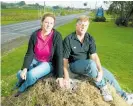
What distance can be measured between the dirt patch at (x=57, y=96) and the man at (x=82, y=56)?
0.45ft

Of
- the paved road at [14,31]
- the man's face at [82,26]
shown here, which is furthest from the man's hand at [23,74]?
the paved road at [14,31]

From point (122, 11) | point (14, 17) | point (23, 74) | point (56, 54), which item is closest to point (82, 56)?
point (56, 54)

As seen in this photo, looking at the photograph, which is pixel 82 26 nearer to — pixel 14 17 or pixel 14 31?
pixel 14 31

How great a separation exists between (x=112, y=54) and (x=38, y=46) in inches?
432

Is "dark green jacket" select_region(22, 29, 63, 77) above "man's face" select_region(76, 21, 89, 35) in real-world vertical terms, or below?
below

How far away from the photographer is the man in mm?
5659

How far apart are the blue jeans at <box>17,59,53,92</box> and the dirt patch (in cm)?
13

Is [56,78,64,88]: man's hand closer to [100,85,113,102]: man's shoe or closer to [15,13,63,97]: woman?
[15,13,63,97]: woman

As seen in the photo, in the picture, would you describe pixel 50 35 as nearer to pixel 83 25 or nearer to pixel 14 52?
pixel 83 25

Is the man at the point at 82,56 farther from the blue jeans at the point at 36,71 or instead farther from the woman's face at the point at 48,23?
the woman's face at the point at 48,23

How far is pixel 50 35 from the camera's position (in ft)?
18.5

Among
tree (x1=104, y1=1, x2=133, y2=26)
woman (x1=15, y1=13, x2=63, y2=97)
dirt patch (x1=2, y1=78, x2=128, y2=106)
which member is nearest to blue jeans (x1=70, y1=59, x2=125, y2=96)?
dirt patch (x1=2, y1=78, x2=128, y2=106)

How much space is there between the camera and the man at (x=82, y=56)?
5.66 m

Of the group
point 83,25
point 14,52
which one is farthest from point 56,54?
point 14,52
